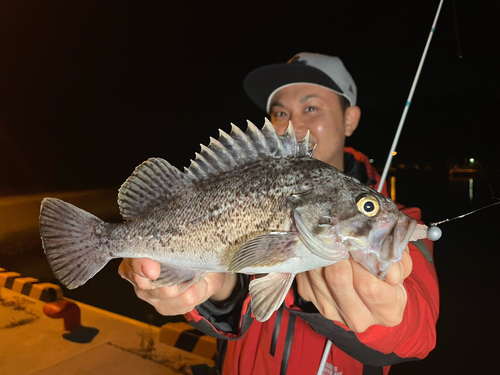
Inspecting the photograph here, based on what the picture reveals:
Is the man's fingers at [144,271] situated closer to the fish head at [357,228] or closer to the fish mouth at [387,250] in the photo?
the fish head at [357,228]

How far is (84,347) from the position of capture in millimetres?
3402

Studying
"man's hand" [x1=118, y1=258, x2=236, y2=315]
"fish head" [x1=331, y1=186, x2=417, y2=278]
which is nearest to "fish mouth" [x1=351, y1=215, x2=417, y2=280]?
"fish head" [x1=331, y1=186, x2=417, y2=278]

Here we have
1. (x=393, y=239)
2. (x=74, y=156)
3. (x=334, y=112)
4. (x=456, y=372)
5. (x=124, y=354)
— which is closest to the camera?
(x=393, y=239)

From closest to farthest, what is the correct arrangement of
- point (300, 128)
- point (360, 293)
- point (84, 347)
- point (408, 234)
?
1. point (408, 234)
2. point (360, 293)
3. point (300, 128)
4. point (84, 347)

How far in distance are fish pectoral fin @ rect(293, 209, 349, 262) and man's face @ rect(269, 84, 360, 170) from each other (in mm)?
1350

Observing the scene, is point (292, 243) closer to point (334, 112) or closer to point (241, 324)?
point (241, 324)

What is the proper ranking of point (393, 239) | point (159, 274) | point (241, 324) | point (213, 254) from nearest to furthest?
point (393, 239)
point (213, 254)
point (159, 274)
point (241, 324)

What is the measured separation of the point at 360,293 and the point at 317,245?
0.33 m

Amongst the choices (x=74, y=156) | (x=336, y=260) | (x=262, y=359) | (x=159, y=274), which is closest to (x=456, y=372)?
(x=262, y=359)

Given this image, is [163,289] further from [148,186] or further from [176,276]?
[148,186]

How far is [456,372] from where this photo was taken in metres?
4.45

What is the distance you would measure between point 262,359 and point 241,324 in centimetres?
55

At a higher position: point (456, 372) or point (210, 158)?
point (210, 158)

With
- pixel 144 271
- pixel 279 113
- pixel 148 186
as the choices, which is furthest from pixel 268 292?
pixel 279 113
